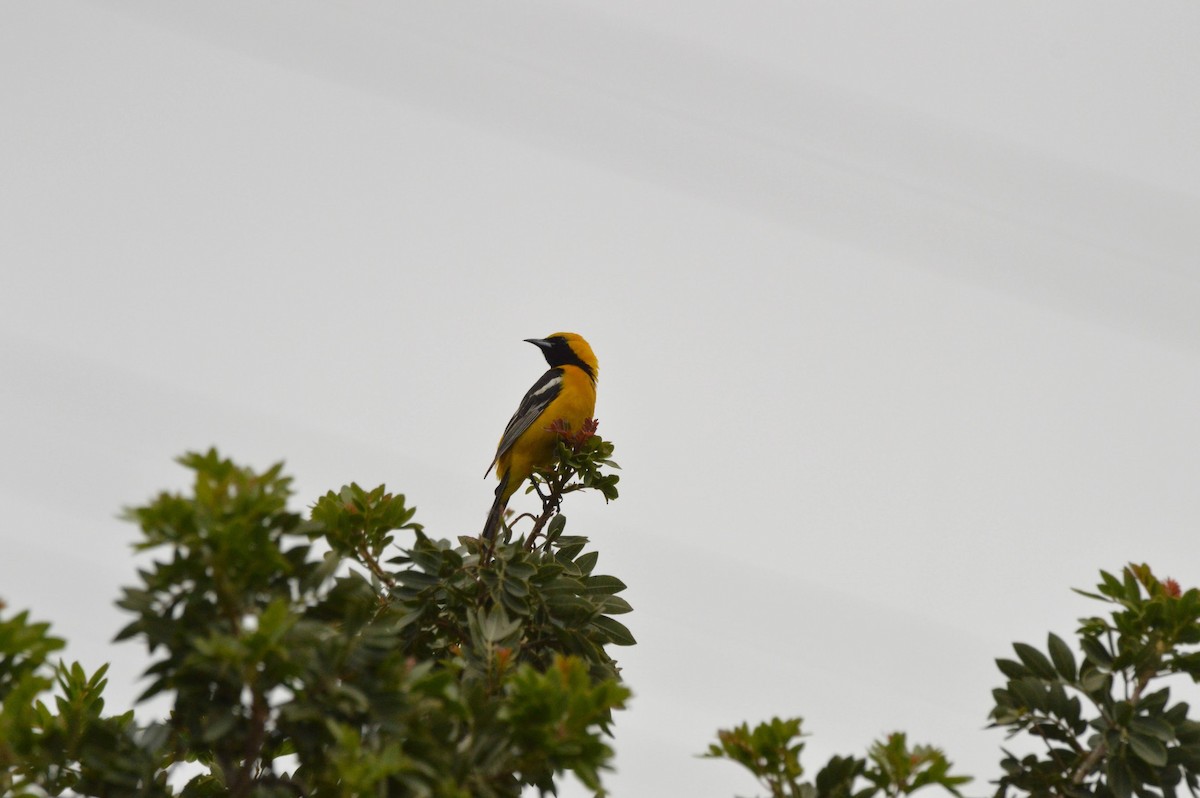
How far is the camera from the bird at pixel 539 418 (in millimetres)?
6566

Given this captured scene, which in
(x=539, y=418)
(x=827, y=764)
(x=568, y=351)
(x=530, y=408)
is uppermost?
(x=568, y=351)

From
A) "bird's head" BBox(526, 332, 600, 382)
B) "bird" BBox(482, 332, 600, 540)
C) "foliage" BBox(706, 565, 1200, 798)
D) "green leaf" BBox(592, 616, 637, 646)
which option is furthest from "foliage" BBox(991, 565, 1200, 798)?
"bird's head" BBox(526, 332, 600, 382)

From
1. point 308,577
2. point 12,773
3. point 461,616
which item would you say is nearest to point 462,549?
point 461,616

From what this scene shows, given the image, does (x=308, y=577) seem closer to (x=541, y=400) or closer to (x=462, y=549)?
(x=462, y=549)

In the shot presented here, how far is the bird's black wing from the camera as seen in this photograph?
22.1ft

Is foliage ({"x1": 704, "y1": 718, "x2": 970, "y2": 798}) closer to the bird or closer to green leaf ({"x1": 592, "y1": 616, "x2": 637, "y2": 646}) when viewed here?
green leaf ({"x1": 592, "y1": 616, "x2": 637, "y2": 646})

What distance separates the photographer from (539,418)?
6.66 meters

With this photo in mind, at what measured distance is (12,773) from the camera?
283 cm

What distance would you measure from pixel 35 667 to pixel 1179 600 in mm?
3098

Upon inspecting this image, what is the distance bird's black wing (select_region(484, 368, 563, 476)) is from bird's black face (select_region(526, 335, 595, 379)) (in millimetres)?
344

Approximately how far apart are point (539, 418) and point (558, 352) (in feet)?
3.59

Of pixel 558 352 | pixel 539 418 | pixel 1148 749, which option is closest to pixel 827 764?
pixel 1148 749

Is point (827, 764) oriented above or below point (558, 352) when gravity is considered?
below

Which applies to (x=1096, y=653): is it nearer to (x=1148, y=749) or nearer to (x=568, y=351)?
(x=1148, y=749)
